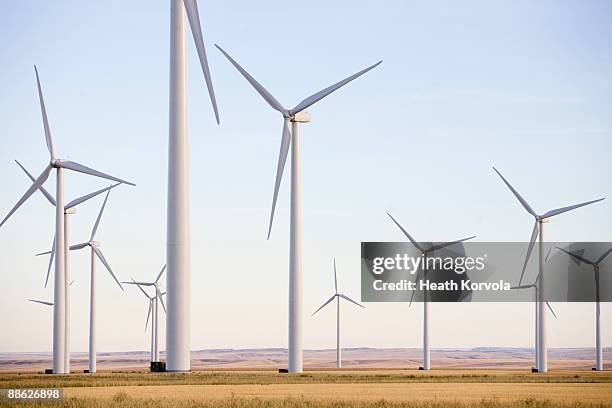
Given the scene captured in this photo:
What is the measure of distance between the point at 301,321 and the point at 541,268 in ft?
116

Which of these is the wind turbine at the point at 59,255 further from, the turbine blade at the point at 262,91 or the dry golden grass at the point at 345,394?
the dry golden grass at the point at 345,394

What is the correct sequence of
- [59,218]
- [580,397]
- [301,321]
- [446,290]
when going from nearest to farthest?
[580,397] < [301,321] < [59,218] < [446,290]

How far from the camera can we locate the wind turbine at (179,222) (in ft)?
186

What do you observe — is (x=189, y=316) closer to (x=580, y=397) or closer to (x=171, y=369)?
(x=171, y=369)

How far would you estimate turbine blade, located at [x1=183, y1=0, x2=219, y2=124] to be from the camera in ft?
187

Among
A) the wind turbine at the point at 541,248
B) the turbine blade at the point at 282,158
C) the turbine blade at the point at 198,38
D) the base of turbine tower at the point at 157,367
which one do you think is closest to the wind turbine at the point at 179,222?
the turbine blade at the point at 198,38

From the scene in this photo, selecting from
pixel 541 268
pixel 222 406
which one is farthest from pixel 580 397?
pixel 541 268

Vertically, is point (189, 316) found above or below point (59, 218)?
below

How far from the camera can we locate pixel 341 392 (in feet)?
173

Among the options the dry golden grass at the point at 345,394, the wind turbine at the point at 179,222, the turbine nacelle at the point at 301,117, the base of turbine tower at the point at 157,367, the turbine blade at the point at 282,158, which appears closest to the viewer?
the dry golden grass at the point at 345,394

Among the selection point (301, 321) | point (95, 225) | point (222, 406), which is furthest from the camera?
point (95, 225)

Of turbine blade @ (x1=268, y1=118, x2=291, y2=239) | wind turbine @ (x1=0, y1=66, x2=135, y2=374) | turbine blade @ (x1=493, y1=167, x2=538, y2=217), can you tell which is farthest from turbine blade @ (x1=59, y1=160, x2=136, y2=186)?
turbine blade @ (x1=493, y1=167, x2=538, y2=217)

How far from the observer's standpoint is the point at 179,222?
5650 cm

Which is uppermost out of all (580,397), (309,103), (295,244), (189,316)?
(309,103)
